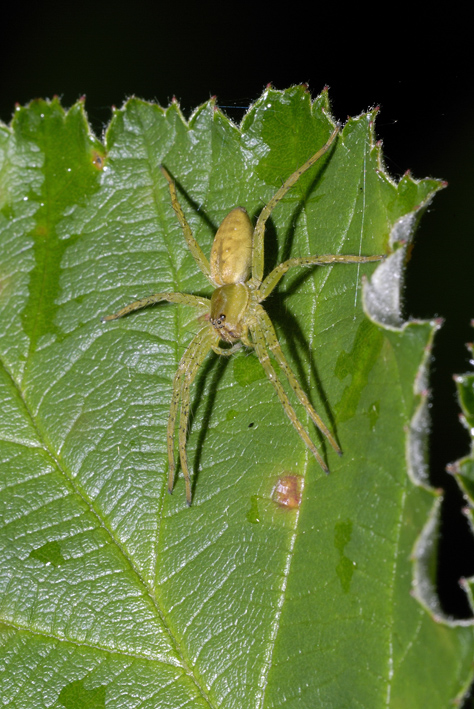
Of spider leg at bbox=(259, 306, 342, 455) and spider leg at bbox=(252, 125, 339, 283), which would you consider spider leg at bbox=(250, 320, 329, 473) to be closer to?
spider leg at bbox=(259, 306, 342, 455)

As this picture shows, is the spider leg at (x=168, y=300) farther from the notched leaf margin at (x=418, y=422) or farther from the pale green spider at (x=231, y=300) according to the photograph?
the notched leaf margin at (x=418, y=422)

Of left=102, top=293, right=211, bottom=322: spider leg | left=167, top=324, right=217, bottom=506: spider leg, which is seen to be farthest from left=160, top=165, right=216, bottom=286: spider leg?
left=167, top=324, right=217, bottom=506: spider leg

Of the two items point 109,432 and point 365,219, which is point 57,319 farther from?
point 365,219

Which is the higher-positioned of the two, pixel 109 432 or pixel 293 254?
pixel 293 254

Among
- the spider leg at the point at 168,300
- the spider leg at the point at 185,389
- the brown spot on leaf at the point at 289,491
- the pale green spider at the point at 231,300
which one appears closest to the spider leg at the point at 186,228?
the pale green spider at the point at 231,300

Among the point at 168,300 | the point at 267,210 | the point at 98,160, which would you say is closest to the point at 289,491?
the point at 168,300

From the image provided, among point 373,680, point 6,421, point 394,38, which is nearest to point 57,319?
point 6,421
